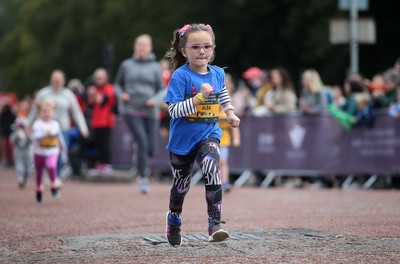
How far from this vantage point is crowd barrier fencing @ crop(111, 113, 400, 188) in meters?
16.3

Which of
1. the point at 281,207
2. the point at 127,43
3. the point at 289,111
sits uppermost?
the point at 127,43

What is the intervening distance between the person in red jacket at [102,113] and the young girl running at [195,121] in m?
13.7

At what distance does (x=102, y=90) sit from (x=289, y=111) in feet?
16.1

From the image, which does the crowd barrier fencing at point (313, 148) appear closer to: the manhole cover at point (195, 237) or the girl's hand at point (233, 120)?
the manhole cover at point (195, 237)

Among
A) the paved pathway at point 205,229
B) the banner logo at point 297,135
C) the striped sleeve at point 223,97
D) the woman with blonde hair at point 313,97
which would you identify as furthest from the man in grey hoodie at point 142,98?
the striped sleeve at point 223,97

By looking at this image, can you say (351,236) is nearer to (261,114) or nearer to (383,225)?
(383,225)

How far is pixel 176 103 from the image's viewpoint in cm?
791

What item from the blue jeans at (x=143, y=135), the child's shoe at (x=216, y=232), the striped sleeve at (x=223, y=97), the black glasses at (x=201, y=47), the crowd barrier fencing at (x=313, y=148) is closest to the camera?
the child's shoe at (x=216, y=232)

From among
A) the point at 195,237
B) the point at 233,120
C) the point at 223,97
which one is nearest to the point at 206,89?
the point at 233,120

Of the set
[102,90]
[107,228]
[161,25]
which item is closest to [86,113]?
[102,90]

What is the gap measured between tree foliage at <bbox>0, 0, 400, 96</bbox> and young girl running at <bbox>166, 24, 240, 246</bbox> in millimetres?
21852

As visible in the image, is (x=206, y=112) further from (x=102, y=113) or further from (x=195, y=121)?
(x=102, y=113)

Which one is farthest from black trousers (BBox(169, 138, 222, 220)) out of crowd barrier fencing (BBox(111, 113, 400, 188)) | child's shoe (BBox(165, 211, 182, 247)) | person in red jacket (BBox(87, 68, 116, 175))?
person in red jacket (BBox(87, 68, 116, 175))

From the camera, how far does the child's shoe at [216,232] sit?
24.8ft
